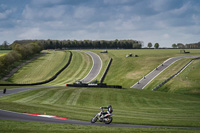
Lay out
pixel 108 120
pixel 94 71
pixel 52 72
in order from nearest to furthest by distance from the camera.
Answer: pixel 108 120, pixel 94 71, pixel 52 72

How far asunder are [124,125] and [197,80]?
6179 centimetres

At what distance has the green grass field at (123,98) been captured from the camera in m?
30.6

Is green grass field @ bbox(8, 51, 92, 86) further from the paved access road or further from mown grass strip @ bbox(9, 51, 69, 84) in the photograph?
the paved access road

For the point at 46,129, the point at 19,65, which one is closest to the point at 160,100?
the point at 46,129

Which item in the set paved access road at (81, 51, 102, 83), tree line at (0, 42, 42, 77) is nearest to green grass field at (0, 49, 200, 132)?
paved access road at (81, 51, 102, 83)

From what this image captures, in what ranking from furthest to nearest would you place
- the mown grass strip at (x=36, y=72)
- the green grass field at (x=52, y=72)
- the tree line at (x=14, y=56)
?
the tree line at (x=14, y=56)
the mown grass strip at (x=36, y=72)
the green grass field at (x=52, y=72)

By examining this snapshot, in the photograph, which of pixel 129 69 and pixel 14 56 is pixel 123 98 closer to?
pixel 129 69

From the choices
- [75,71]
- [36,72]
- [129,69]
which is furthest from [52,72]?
[129,69]

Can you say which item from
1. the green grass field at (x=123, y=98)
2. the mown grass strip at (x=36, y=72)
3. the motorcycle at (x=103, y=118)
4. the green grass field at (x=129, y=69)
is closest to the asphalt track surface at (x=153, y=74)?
the green grass field at (x=123, y=98)

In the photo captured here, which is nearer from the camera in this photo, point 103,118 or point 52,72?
point 103,118

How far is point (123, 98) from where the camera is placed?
55.2 meters

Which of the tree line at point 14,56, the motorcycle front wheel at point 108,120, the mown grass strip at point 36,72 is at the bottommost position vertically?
the mown grass strip at point 36,72

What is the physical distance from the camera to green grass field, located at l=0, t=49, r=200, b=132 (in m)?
30.6

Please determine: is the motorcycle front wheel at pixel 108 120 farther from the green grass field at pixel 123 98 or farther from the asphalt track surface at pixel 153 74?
the asphalt track surface at pixel 153 74
